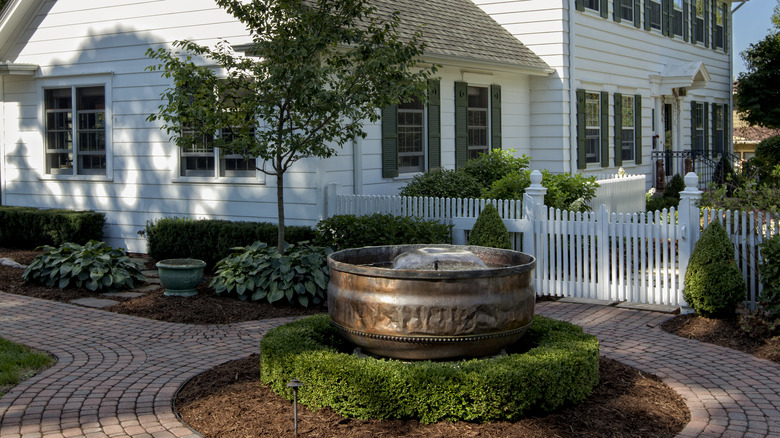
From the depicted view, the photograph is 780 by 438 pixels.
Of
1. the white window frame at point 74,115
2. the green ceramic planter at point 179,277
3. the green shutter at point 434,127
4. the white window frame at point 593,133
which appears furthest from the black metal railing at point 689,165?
the green ceramic planter at point 179,277

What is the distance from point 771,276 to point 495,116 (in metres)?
8.35

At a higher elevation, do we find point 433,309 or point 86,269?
point 433,309

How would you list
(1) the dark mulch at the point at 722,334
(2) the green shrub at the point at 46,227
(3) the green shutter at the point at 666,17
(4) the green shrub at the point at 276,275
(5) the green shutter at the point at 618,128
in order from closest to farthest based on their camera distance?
(1) the dark mulch at the point at 722,334
(4) the green shrub at the point at 276,275
(2) the green shrub at the point at 46,227
(5) the green shutter at the point at 618,128
(3) the green shutter at the point at 666,17

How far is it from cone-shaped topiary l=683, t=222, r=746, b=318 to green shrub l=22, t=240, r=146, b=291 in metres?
6.97

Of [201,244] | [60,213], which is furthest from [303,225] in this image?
[60,213]

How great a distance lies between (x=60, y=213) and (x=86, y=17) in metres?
3.47

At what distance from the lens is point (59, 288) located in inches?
423

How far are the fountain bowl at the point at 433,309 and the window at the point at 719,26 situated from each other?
22.6 metres

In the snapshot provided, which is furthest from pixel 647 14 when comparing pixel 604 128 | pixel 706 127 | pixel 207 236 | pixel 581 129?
pixel 207 236

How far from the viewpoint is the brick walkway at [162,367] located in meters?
5.68

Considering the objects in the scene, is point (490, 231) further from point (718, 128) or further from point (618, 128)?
point (718, 128)

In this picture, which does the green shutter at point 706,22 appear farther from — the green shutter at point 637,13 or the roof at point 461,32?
the roof at point 461,32

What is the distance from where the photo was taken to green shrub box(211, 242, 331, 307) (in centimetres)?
973

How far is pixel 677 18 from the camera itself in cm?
2303
